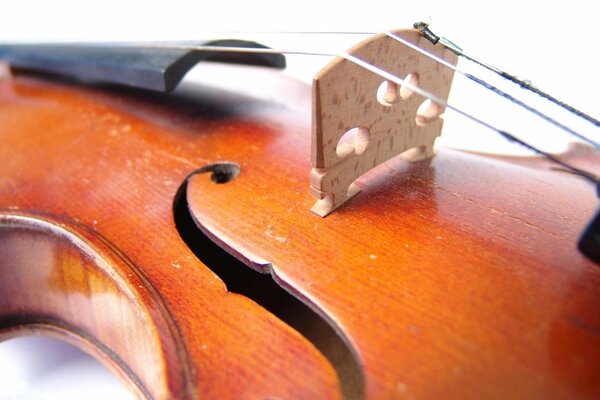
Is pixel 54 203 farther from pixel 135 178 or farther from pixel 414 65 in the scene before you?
pixel 414 65

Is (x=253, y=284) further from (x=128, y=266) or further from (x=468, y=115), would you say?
(x=468, y=115)

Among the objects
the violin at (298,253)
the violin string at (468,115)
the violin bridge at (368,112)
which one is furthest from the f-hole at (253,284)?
the violin string at (468,115)

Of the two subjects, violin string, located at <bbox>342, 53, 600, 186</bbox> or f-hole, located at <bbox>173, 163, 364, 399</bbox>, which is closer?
violin string, located at <bbox>342, 53, 600, 186</bbox>

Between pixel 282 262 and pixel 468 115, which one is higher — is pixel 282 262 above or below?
below

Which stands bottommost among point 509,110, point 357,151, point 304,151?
point 509,110

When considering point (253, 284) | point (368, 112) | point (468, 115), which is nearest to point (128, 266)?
point (253, 284)

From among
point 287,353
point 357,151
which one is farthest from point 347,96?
point 287,353

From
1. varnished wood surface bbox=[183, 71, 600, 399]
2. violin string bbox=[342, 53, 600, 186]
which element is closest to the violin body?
varnished wood surface bbox=[183, 71, 600, 399]

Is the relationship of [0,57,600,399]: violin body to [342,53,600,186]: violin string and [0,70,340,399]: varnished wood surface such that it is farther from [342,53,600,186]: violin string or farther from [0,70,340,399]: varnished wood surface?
[342,53,600,186]: violin string
